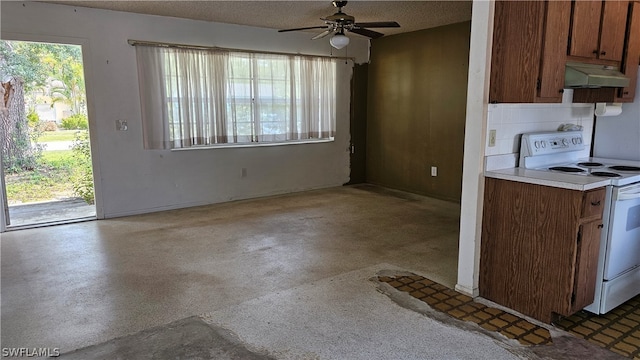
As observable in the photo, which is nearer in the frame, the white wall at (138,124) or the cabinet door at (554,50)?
the cabinet door at (554,50)

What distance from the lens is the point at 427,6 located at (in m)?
4.50

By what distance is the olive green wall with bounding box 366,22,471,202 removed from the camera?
5.60 m

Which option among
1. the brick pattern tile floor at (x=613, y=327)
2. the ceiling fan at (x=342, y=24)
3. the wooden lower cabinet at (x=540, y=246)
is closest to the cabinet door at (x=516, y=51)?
the wooden lower cabinet at (x=540, y=246)

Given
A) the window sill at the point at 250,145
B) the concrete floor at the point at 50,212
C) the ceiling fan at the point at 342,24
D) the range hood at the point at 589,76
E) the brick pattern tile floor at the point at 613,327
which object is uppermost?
the ceiling fan at the point at 342,24

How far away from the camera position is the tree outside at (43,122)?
4.93m

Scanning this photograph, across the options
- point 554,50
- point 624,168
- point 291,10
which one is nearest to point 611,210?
point 624,168

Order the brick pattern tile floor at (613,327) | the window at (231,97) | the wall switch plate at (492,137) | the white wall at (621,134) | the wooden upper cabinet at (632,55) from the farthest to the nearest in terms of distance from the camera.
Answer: the window at (231,97), the white wall at (621,134), the wooden upper cabinet at (632,55), the wall switch plate at (492,137), the brick pattern tile floor at (613,327)

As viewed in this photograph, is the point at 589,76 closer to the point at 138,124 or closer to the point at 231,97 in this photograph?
the point at 231,97

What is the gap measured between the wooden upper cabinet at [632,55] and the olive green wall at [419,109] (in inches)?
97.1

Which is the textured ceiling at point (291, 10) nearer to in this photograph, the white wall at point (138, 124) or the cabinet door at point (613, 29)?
the white wall at point (138, 124)

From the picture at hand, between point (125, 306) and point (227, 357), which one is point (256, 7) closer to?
point (125, 306)

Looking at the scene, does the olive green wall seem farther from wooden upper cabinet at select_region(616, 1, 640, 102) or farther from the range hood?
the range hood

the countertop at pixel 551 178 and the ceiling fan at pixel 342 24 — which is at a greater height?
the ceiling fan at pixel 342 24

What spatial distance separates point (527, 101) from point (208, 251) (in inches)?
112
